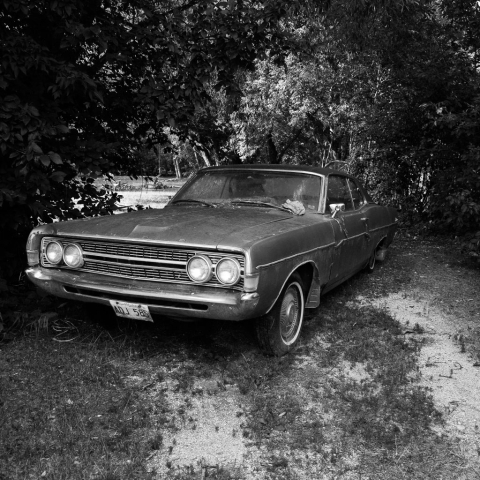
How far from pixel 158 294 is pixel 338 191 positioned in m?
2.61

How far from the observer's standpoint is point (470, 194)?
7.66 meters

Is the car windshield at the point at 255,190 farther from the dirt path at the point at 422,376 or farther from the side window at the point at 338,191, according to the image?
the dirt path at the point at 422,376

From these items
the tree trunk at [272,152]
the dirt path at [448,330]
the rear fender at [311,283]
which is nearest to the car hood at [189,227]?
the rear fender at [311,283]

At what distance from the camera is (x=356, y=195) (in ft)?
19.6

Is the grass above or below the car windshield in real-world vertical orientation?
below

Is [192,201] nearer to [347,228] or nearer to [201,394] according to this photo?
[347,228]

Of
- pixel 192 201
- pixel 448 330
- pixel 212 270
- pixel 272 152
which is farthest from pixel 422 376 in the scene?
pixel 272 152

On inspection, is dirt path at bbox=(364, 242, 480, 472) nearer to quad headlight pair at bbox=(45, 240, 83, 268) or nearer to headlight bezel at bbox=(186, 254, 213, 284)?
headlight bezel at bbox=(186, 254, 213, 284)

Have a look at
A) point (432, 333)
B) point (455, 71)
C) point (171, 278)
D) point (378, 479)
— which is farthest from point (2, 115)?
point (455, 71)

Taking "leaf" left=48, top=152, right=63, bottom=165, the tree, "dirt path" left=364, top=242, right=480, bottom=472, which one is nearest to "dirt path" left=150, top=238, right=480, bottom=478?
"dirt path" left=364, top=242, right=480, bottom=472

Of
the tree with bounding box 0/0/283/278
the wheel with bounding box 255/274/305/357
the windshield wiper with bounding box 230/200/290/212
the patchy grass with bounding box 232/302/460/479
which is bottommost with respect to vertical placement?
the patchy grass with bounding box 232/302/460/479

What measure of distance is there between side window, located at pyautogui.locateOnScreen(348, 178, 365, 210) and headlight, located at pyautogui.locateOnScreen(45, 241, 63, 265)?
330 centimetres

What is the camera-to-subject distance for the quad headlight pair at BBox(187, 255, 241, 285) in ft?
10.8

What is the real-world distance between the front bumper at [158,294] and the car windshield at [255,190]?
4.70 ft
